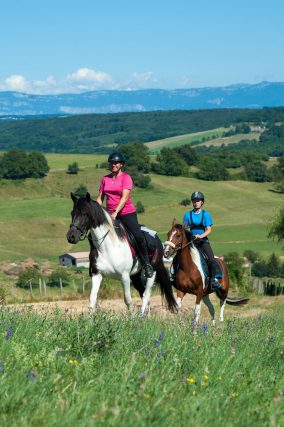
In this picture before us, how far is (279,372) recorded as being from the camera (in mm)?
6438

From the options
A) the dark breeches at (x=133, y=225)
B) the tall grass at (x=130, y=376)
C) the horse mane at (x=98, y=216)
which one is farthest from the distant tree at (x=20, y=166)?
the tall grass at (x=130, y=376)

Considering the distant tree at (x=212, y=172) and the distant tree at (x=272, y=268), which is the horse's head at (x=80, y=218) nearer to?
the distant tree at (x=272, y=268)

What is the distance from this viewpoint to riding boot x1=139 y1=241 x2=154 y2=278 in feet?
39.6

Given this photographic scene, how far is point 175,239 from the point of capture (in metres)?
13.1

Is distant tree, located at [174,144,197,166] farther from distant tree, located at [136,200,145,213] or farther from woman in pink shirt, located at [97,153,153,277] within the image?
woman in pink shirt, located at [97,153,153,277]

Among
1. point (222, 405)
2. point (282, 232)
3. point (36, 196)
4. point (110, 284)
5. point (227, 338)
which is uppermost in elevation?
point (222, 405)

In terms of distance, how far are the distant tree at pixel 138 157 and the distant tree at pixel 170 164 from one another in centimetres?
252

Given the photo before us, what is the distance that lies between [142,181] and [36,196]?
21615 millimetres

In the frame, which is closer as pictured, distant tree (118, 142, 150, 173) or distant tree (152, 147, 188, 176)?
distant tree (118, 142, 150, 173)

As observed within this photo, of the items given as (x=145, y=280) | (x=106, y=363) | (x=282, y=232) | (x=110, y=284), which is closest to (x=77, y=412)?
(x=106, y=363)

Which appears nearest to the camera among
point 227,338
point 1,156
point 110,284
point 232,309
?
point 227,338

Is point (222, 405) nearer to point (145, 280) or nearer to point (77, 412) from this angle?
point (77, 412)

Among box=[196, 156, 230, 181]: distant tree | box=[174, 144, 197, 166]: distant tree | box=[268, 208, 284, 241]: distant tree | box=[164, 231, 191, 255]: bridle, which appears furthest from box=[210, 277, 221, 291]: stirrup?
box=[174, 144, 197, 166]: distant tree

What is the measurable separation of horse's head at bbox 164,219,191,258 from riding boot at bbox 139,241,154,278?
0.50 meters
